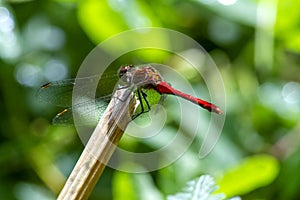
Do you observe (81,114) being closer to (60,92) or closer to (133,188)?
(60,92)

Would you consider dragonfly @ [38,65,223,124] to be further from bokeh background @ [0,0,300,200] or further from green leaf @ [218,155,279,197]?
bokeh background @ [0,0,300,200]

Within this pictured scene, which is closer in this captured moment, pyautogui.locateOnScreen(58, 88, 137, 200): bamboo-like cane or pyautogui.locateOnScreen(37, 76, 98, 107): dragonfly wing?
pyautogui.locateOnScreen(58, 88, 137, 200): bamboo-like cane

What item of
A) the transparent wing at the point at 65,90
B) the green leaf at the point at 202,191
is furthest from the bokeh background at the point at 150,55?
the green leaf at the point at 202,191

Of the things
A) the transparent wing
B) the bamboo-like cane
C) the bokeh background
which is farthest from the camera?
the bokeh background

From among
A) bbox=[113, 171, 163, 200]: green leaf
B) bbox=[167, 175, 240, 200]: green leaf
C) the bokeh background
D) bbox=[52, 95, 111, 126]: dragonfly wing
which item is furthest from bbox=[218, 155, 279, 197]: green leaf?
bbox=[167, 175, 240, 200]: green leaf

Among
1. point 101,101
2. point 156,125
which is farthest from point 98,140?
point 156,125

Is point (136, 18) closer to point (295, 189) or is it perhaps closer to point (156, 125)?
point (156, 125)

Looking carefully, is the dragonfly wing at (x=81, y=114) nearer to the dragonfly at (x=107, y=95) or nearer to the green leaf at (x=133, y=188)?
the dragonfly at (x=107, y=95)
